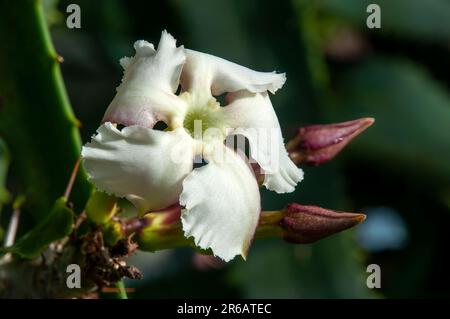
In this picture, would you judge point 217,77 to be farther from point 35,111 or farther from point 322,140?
point 35,111

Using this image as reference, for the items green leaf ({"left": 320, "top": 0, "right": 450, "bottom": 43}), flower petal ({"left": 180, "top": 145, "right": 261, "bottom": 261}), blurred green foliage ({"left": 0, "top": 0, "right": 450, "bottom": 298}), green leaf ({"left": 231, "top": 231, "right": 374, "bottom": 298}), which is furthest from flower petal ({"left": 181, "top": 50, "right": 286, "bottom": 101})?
green leaf ({"left": 320, "top": 0, "right": 450, "bottom": 43})

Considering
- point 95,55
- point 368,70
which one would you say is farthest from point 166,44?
point 368,70

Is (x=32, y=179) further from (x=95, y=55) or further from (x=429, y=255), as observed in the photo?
(x=429, y=255)

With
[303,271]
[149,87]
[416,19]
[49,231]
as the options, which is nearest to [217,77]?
[149,87]

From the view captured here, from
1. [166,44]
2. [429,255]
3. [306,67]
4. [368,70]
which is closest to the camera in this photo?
[166,44]

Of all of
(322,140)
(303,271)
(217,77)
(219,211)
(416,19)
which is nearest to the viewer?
(219,211)
